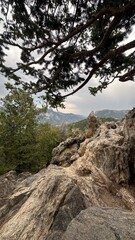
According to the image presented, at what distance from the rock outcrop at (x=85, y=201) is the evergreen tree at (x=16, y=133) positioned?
21.2 meters

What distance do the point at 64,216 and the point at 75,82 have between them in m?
5.37

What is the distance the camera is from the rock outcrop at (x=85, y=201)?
577 cm

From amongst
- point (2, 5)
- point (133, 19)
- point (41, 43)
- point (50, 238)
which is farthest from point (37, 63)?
point (50, 238)

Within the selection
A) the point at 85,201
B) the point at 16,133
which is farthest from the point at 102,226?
the point at 16,133

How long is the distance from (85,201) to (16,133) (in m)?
26.6

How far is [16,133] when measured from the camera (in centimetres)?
3441

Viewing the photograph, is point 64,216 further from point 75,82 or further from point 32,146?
point 32,146

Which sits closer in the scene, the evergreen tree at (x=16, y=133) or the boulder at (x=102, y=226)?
the boulder at (x=102, y=226)

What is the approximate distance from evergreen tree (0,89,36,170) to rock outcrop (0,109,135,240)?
834 inches

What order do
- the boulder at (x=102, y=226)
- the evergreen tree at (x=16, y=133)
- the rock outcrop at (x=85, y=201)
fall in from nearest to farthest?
1. the boulder at (x=102, y=226)
2. the rock outcrop at (x=85, y=201)
3. the evergreen tree at (x=16, y=133)

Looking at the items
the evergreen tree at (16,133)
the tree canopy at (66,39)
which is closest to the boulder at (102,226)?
Answer: the tree canopy at (66,39)

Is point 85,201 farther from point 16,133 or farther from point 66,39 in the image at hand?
point 16,133

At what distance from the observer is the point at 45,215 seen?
8.45 m

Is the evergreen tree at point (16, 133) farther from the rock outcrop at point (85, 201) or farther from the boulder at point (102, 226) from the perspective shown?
the boulder at point (102, 226)
